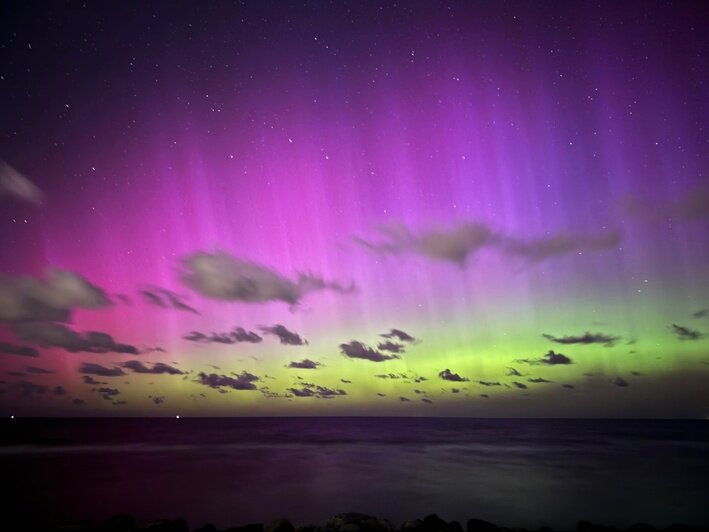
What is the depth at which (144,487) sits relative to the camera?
26938 millimetres

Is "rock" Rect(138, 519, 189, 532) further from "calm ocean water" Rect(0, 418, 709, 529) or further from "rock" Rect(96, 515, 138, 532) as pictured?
"calm ocean water" Rect(0, 418, 709, 529)

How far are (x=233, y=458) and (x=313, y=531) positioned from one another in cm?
3422

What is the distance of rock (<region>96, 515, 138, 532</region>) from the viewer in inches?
537

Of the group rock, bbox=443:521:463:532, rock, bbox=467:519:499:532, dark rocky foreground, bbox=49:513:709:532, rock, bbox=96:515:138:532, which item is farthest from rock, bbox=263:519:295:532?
rock, bbox=467:519:499:532

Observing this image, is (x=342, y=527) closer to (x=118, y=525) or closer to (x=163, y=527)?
(x=163, y=527)

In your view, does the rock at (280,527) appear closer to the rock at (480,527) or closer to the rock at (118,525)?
the rock at (118,525)

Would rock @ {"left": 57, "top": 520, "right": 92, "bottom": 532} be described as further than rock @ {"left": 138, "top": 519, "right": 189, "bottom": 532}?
No

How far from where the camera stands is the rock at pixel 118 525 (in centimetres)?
1365

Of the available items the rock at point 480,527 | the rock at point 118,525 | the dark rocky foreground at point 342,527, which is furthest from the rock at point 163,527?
the rock at point 480,527

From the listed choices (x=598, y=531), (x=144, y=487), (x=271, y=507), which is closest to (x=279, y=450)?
(x=144, y=487)

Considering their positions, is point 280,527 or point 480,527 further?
point 480,527

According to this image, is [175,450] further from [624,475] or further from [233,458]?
[624,475]

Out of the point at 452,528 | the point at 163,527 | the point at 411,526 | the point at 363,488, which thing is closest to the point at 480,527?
the point at 452,528

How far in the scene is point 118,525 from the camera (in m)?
14.2
